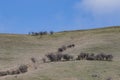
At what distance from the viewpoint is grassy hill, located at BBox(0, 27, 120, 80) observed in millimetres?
33844

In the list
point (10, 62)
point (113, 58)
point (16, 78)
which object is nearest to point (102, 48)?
point (113, 58)

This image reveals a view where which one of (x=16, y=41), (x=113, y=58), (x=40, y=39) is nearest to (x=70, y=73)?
(x=113, y=58)

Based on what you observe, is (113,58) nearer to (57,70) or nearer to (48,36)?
(57,70)

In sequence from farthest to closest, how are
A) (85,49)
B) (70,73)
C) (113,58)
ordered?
(85,49)
(113,58)
(70,73)

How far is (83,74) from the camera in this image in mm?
34562

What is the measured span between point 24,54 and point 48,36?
75.9ft

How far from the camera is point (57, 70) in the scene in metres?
34.9

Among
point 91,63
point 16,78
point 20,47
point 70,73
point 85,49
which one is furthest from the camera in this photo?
point 20,47

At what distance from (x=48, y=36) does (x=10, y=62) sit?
99.5 feet

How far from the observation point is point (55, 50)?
192ft

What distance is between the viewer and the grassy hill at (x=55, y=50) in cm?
3384

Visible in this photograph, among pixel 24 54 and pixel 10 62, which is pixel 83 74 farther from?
pixel 24 54

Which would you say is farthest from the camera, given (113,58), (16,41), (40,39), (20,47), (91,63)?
(40,39)

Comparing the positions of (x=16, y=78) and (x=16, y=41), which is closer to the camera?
(x=16, y=78)
